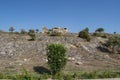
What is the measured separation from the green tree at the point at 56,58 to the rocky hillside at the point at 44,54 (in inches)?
115

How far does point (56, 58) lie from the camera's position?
4172 centimetres

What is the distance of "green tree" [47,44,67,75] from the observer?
4140 centimetres

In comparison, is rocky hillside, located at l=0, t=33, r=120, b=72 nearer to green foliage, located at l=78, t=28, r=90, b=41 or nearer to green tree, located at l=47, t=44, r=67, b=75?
green foliage, located at l=78, t=28, r=90, b=41

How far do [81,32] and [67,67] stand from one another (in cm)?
2371

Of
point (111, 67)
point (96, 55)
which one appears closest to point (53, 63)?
point (111, 67)

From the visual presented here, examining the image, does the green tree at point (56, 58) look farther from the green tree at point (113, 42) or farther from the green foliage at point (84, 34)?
the green foliage at point (84, 34)

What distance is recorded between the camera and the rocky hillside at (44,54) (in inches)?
1800

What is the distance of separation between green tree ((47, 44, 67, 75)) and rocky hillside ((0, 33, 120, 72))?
2.93 m

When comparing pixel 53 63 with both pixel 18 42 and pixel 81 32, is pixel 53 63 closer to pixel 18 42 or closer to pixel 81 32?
pixel 18 42

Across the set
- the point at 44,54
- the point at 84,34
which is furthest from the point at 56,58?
the point at 84,34

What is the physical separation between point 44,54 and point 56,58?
34.4 ft

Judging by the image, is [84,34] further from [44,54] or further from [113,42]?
[44,54]

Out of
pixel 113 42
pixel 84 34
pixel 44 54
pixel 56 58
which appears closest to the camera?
pixel 56 58

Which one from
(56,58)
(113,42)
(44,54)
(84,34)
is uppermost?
(84,34)
